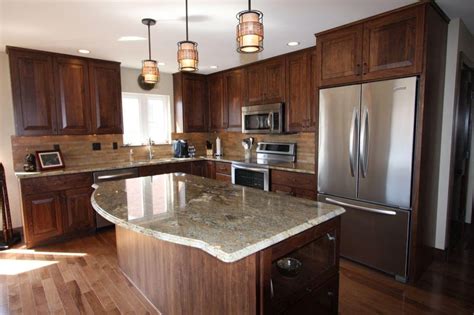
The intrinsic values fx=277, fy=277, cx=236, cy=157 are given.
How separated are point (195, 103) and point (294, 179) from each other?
2.57 metres

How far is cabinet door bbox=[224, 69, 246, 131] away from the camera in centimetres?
461

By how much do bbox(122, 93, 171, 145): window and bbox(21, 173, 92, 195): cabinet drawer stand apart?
3.63ft

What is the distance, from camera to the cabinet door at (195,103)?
502cm

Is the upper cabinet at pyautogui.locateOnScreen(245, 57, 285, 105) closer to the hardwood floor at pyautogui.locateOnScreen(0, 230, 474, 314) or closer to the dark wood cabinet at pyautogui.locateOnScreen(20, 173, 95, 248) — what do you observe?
the hardwood floor at pyautogui.locateOnScreen(0, 230, 474, 314)

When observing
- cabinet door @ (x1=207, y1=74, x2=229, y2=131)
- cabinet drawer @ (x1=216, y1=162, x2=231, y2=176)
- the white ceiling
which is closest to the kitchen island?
the white ceiling

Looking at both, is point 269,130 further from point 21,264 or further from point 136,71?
point 21,264

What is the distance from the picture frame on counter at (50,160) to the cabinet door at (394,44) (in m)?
3.88

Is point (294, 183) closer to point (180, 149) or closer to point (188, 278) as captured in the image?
point (188, 278)

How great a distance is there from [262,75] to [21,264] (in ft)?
12.6

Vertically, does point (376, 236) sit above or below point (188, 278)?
below

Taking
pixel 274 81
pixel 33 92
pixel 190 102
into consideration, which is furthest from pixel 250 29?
pixel 190 102

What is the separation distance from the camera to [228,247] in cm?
113

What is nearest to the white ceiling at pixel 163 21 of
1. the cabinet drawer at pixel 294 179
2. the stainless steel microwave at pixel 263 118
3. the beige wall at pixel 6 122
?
the beige wall at pixel 6 122

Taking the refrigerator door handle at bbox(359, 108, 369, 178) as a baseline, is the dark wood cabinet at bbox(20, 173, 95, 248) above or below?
below
